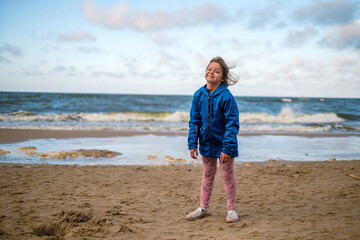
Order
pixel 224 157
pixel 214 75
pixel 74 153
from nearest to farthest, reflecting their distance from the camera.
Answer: pixel 224 157 → pixel 214 75 → pixel 74 153

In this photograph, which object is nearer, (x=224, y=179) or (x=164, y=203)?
(x=224, y=179)

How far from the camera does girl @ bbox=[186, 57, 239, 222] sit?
320cm

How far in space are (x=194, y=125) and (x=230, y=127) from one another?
47cm

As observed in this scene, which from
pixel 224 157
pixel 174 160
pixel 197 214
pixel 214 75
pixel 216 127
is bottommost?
pixel 174 160

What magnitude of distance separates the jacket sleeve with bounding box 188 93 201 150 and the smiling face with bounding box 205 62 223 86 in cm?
25

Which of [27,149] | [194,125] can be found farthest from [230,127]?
[27,149]

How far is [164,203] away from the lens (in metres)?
4.13

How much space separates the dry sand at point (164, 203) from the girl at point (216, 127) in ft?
1.30

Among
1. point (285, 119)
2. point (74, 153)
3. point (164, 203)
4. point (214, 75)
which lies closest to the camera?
point (214, 75)

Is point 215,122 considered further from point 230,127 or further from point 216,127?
point 230,127

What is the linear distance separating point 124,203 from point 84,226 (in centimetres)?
94

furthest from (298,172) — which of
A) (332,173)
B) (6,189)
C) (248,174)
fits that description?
(6,189)

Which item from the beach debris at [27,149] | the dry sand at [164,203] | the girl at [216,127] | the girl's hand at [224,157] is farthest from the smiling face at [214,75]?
the beach debris at [27,149]

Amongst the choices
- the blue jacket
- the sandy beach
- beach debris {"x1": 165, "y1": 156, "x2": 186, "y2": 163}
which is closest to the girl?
the blue jacket
